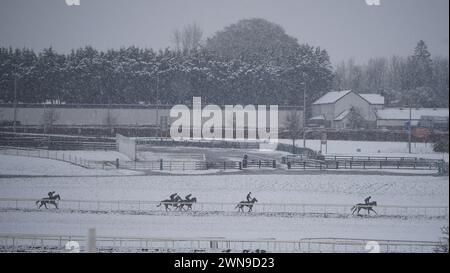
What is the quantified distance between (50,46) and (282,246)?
9.92m

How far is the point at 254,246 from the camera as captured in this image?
493 inches

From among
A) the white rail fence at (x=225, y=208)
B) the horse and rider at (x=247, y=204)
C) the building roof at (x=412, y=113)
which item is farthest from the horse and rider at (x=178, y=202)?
the building roof at (x=412, y=113)

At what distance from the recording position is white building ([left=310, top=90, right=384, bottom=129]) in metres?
27.6

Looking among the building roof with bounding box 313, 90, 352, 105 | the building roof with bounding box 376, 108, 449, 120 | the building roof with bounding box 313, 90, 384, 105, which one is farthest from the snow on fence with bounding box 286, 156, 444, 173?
the building roof with bounding box 313, 90, 352, 105

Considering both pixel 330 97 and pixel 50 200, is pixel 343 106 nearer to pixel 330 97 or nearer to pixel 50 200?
pixel 330 97

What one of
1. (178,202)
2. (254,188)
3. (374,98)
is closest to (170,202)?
(178,202)

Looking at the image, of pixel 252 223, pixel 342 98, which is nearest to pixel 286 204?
pixel 252 223

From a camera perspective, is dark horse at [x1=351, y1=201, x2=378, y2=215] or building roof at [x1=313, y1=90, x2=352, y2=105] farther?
building roof at [x1=313, y1=90, x2=352, y2=105]

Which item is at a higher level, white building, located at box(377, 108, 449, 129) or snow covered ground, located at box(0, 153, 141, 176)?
white building, located at box(377, 108, 449, 129)

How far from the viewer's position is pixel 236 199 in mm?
18234

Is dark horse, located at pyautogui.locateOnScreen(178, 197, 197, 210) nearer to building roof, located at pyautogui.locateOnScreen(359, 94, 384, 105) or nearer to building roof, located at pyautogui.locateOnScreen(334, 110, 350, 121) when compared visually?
building roof, located at pyautogui.locateOnScreen(359, 94, 384, 105)

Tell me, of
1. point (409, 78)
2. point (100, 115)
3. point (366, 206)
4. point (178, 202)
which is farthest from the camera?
point (100, 115)

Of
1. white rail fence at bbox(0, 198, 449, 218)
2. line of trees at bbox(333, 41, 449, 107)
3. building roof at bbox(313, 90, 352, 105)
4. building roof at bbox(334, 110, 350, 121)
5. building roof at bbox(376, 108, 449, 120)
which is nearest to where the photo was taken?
line of trees at bbox(333, 41, 449, 107)

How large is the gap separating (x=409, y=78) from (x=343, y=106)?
11.7 meters
